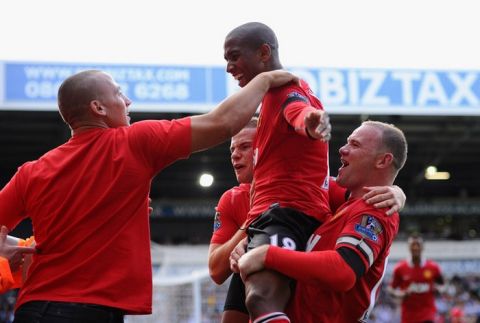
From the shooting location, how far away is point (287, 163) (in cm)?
395

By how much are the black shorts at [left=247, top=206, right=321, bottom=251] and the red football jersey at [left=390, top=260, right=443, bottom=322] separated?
26.0 ft

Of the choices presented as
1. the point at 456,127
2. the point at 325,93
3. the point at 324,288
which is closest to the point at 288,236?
the point at 324,288

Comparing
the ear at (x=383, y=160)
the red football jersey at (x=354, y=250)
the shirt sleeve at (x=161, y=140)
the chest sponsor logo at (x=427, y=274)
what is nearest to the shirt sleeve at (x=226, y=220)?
the red football jersey at (x=354, y=250)

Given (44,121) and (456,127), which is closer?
(44,121)

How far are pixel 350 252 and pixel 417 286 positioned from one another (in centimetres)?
828

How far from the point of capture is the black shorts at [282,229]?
3.74 m

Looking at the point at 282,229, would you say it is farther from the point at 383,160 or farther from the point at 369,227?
the point at 383,160

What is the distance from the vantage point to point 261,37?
411 cm

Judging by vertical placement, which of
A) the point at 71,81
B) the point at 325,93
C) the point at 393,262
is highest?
the point at 71,81

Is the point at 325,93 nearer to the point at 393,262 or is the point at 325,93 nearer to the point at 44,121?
the point at 393,262

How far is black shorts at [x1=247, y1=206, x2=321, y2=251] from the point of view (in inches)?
147

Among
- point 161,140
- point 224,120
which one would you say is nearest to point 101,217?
point 161,140

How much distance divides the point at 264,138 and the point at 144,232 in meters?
0.86

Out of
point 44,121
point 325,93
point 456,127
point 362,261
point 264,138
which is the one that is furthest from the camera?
point 456,127
